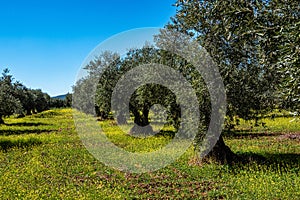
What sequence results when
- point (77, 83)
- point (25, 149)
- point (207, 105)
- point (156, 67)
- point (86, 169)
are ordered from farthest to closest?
point (77, 83)
point (25, 149)
point (156, 67)
point (86, 169)
point (207, 105)

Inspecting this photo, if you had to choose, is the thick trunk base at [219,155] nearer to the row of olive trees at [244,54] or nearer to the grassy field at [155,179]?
the row of olive trees at [244,54]

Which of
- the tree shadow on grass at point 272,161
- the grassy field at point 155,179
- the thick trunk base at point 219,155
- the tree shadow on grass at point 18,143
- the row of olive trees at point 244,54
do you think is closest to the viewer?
the row of olive trees at point 244,54

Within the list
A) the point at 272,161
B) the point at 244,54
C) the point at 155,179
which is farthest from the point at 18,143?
the point at 244,54

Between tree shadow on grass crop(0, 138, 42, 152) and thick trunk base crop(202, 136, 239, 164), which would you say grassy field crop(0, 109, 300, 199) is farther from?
tree shadow on grass crop(0, 138, 42, 152)

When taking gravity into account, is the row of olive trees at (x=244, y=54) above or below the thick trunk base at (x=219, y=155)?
above

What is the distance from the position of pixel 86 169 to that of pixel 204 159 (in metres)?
6.43

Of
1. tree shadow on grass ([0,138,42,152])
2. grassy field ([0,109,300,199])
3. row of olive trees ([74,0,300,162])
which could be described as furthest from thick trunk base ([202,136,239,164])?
tree shadow on grass ([0,138,42,152])

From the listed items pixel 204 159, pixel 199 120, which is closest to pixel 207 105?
pixel 199 120

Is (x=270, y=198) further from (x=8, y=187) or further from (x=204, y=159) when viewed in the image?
(x=8, y=187)

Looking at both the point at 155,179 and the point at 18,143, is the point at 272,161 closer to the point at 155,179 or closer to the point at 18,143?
the point at 155,179

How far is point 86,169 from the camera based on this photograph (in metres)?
17.2

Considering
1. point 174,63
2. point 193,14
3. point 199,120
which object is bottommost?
point 199,120

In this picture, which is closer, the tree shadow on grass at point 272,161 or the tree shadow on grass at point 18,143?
the tree shadow on grass at point 272,161

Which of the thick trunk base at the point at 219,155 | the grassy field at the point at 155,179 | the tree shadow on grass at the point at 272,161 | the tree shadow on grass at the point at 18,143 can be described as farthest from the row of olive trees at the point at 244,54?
the tree shadow on grass at the point at 18,143
